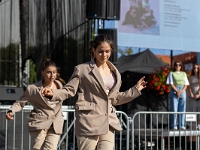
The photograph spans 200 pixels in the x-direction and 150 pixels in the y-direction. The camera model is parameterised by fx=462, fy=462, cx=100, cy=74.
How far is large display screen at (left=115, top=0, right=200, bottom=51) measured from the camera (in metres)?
11.0

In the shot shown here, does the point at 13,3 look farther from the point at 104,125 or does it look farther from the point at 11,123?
the point at 104,125

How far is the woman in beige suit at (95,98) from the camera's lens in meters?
4.26

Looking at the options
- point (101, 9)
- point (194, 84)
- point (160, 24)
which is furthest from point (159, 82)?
point (101, 9)

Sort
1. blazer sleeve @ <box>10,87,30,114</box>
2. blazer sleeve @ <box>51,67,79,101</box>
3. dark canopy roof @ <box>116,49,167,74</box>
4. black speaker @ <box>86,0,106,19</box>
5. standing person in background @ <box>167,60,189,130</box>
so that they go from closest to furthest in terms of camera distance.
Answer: blazer sleeve @ <box>51,67,79,101</box> → blazer sleeve @ <box>10,87,30,114</box> → black speaker @ <box>86,0,106,19</box> → standing person in background @ <box>167,60,189,130</box> → dark canopy roof @ <box>116,49,167,74</box>

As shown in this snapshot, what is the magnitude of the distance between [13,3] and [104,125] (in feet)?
55.0

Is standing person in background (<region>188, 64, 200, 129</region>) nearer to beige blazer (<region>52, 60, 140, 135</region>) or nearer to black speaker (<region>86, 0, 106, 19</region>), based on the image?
black speaker (<region>86, 0, 106, 19</region>)

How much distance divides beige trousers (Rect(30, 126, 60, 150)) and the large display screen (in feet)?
17.5

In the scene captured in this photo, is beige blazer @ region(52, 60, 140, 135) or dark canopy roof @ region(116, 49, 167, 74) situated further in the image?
dark canopy roof @ region(116, 49, 167, 74)

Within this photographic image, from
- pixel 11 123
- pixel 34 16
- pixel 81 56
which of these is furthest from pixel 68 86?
pixel 34 16

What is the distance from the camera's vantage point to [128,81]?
11289 mm

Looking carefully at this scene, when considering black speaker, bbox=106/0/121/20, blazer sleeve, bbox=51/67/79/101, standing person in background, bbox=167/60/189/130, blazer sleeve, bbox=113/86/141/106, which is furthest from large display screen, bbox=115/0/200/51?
blazer sleeve, bbox=51/67/79/101

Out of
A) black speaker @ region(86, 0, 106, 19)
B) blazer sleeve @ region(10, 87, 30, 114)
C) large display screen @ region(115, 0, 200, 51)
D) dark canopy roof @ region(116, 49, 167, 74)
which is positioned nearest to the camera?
blazer sleeve @ region(10, 87, 30, 114)

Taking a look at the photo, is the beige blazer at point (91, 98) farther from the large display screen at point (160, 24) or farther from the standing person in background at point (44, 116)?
the large display screen at point (160, 24)

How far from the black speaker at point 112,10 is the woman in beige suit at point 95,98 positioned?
4810 mm
